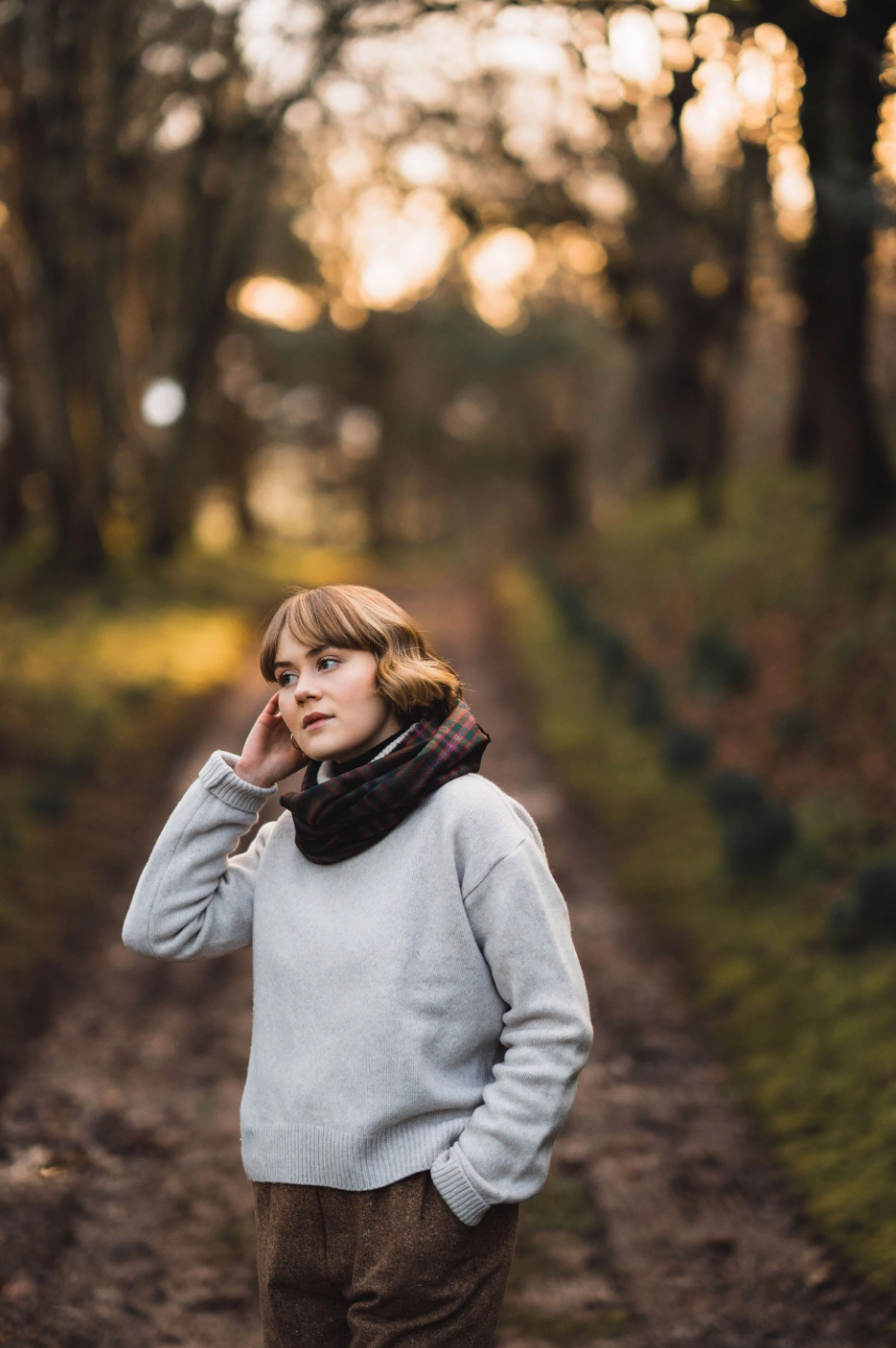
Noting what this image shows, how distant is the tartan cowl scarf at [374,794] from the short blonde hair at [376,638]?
0.07 meters

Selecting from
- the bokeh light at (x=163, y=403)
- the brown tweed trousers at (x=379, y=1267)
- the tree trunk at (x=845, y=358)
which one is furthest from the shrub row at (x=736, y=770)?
the bokeh light at (x=163, y=403)

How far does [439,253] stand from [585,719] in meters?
20.0

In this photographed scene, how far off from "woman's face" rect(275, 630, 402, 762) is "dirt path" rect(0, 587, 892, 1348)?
2.12 m

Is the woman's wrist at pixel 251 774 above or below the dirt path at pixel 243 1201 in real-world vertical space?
above

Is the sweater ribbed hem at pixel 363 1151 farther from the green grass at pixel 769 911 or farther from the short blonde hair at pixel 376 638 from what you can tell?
the green grass at pixel 769 911

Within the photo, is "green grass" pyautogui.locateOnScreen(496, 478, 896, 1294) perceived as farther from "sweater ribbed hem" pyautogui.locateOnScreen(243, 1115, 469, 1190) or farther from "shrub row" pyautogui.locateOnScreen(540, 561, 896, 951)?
"sweater ribbed hem" pyautogui.locateOnScreen(243, 1115, 469, 1190)

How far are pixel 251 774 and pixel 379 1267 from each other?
889mm

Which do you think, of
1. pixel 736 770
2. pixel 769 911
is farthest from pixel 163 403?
pixel 769 911

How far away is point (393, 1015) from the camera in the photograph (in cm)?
198

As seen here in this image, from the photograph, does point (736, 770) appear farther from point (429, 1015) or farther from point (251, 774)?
point (429, 1015)

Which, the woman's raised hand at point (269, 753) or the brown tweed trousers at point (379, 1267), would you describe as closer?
the brown tweed trousers at point (379, 1267)

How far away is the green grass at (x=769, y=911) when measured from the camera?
4129mm

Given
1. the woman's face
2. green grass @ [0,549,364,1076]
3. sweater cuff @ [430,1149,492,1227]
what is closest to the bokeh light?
green grass @ [0,549,364,1076]

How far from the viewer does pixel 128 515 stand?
779 inches
